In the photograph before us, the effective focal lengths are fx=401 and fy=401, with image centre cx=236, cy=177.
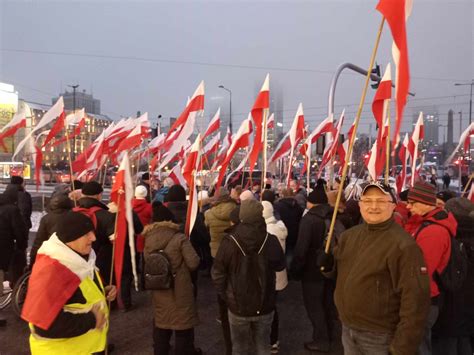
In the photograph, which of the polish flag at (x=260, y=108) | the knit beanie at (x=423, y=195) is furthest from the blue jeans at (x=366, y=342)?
the polish flag at (x=260, y=108)

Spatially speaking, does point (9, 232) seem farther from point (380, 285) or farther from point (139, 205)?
A: point (380, 285)

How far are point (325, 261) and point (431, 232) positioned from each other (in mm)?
893

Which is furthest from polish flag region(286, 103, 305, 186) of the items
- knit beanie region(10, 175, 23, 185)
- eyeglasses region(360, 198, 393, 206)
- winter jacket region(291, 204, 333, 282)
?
eyeglasses region(360, 198, 393, 206)

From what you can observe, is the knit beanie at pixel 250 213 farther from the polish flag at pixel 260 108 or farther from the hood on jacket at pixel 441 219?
the polish flag at pixel 260 108

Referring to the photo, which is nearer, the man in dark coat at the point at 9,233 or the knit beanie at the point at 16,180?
the man in dark coat at the point at 9,233

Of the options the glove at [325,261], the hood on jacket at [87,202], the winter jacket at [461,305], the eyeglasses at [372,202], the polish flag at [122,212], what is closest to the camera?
the eyeglasses at [372,202]

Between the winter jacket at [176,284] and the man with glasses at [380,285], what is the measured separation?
65.6 inches

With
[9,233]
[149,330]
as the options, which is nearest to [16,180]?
[9,233]

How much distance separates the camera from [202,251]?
676 cm

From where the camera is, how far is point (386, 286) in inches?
102

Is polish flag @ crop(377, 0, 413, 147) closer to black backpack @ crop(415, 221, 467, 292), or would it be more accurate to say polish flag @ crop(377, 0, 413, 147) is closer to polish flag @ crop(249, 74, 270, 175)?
black backpack @ crop(415, 221, 467, 292)

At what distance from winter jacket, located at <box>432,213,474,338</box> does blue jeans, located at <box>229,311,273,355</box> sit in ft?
5.00

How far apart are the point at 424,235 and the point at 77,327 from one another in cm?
262

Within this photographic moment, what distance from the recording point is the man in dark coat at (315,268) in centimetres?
443
